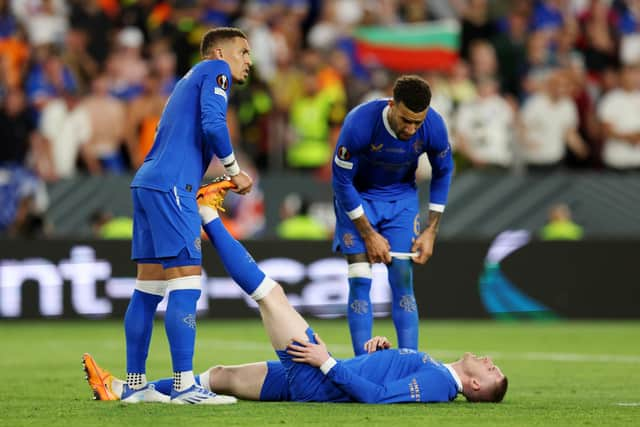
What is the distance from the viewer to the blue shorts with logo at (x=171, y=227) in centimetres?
823

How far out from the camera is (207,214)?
8445 mm

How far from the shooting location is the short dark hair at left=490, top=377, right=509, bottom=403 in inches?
329

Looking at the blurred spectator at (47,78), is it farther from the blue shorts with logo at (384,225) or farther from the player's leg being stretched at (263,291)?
the player's leg being stretched at (263,291)

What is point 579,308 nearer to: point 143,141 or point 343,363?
point 143,141

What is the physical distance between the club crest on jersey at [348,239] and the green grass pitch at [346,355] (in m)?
1.67

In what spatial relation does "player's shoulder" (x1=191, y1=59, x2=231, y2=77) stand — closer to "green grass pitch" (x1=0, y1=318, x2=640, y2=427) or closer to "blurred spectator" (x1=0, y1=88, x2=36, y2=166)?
"green grass pitch" (x1=0, y1=318, x2=640, y2=427)

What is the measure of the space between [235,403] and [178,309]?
2.33 feet

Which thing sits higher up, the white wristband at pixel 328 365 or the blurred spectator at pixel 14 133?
the blurred spectator at pixel 14 133

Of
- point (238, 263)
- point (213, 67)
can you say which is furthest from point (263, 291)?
point (213, 67)

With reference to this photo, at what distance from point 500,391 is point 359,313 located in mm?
1679

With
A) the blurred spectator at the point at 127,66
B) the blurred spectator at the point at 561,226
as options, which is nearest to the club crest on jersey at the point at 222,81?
the blurred spectator at the point at 561,226

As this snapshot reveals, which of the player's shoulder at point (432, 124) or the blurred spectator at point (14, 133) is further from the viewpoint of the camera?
the blurred spectator at point (14, 133)

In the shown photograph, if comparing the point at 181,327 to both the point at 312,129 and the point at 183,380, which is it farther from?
the point at 312,129

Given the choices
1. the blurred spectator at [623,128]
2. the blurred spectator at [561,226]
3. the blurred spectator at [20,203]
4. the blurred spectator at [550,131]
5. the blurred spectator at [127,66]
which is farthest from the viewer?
the blurred spectator at [127,66]
